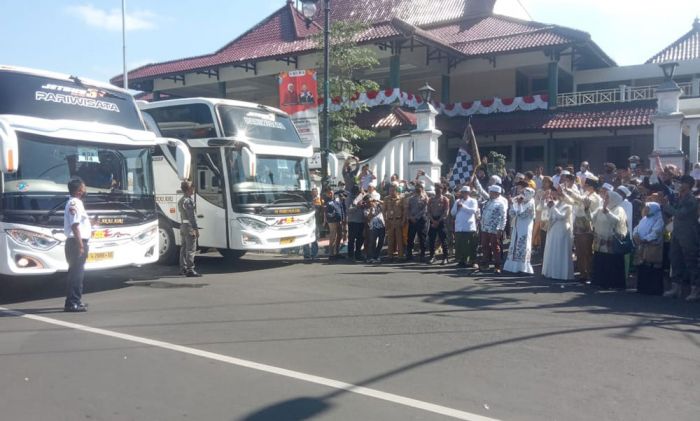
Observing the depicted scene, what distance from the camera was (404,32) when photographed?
23750 millimetres

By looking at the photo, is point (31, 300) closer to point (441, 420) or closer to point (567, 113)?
point (441, 420)

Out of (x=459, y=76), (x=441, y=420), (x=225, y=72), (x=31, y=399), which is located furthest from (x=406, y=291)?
(x=225, y=72)

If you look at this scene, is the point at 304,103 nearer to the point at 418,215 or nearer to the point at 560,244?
the point at 418,215

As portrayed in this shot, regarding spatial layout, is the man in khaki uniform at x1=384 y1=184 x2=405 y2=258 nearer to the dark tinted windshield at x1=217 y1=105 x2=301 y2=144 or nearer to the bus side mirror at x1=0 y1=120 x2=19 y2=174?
the dark tinted windshield at x1=217 y1=105 x2=301 y2=144

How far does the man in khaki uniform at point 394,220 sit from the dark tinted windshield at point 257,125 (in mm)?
2534

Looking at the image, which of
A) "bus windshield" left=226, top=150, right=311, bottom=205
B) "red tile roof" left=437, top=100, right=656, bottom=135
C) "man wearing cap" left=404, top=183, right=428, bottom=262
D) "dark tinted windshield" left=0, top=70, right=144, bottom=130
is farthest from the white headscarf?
"red tile roof" left=437, top=100, right=656, bottom=135

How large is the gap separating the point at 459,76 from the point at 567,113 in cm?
642

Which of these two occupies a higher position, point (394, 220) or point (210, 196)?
point (210, 196)

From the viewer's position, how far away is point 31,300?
9.45 meters

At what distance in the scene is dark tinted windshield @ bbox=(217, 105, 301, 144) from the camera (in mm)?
12617

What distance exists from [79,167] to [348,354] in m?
5.75

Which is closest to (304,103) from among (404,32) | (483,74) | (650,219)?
(650,219)

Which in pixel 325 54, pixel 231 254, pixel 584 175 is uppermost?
pixel 325 54

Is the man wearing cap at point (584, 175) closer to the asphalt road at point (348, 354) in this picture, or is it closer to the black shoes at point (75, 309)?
the asphalt road at point (348, 354)
